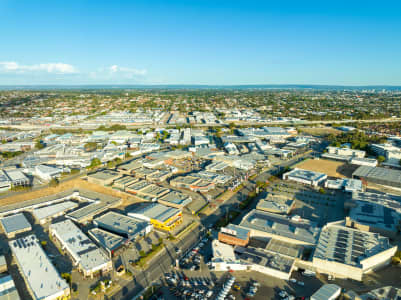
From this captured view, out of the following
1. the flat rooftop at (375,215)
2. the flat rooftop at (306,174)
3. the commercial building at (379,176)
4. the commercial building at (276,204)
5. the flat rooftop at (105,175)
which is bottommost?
the commercial building at (276,204)

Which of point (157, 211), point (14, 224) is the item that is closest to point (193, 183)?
point (157, 211)

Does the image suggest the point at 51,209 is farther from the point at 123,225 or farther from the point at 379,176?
the point at 379,176

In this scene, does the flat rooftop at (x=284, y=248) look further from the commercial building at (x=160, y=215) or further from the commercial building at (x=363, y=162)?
the commercial building at (x=363, y=162)

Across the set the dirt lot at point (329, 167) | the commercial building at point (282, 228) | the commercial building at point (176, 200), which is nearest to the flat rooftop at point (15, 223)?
the commercial building at point (176, 200)

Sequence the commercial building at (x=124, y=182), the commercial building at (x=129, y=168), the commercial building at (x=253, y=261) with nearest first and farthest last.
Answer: the commercial building at (x=253, y=261) → the commercial building at (x=124, y=182) → the commercial building at (x=129, y=168)

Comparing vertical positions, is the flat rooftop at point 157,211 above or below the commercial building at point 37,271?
above

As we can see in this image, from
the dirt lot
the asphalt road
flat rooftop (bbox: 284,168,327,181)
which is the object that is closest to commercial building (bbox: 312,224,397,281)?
the asphalt road
